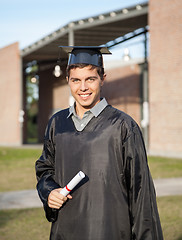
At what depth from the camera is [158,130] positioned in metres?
17.8

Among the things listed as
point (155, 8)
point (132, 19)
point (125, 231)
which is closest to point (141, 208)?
point (125, 231)

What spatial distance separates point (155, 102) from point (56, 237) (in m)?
16.2

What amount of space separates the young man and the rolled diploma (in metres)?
0.05

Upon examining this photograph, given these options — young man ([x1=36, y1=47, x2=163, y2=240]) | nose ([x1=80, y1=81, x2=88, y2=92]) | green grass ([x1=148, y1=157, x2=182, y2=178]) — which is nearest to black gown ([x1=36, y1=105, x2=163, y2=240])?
young man ([x1=36, y1=47, x2=163, y2=240])

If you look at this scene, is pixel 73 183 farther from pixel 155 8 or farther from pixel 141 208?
pixel 155 8

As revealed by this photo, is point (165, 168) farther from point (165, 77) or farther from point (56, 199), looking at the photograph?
point (56, 199)

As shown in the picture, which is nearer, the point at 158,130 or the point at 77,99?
the point at 77,99

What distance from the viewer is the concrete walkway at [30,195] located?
23.9 feet

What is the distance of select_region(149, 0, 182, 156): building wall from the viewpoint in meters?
16.9

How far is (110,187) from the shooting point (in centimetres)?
217

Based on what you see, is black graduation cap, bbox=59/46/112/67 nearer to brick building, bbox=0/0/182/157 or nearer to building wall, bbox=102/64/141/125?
brick building, bbox=0/0/182/157

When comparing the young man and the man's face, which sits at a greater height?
the man's face

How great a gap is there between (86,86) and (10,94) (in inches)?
1204

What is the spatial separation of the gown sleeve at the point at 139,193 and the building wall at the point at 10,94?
1131 inches
